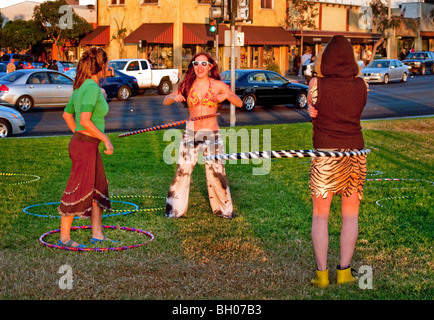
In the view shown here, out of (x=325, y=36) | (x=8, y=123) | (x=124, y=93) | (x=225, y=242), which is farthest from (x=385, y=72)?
(x=225, y=242)

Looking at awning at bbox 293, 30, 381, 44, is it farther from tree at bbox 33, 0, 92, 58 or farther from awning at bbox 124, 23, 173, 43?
tree at bbox 33, 0, 92, 58

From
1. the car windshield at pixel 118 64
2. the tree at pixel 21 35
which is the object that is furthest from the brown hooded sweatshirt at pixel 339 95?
the tree at pixel 21 35

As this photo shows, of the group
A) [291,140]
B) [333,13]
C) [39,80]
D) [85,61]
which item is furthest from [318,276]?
[333,13]

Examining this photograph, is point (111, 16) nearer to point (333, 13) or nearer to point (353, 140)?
point (333, 13)

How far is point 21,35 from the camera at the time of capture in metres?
58.3

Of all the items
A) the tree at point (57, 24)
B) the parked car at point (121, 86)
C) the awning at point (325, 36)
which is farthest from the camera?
the awning at point (325, 36)

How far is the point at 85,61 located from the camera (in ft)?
23.2

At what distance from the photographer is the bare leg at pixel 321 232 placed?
5.86 m

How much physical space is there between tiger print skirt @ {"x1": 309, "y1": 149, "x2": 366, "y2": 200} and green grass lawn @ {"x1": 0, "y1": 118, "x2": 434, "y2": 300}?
2.66 ft

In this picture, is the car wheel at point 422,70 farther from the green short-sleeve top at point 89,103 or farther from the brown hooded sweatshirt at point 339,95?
the brown hooded sweatshirt at point 339,95

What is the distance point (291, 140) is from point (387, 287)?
10595 millimetres

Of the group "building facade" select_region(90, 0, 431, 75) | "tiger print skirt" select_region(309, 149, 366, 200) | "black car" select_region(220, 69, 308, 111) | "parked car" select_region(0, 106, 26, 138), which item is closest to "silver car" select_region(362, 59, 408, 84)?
"building facade" select_region(90, 0, 431, 75)

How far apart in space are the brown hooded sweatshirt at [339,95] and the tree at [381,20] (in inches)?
2341

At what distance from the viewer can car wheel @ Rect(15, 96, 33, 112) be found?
2622cm
